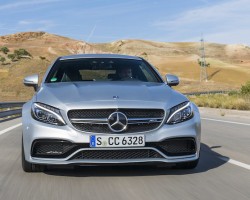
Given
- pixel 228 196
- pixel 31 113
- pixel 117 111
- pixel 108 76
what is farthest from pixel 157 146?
pixel 108 76

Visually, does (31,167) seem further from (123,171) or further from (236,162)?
(236,162)

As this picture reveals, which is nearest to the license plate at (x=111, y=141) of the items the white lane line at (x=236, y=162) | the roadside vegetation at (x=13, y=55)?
the white lane line at (x=236, y=162)

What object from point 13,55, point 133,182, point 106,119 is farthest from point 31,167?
point 13,55

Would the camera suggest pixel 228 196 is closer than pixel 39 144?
Yes

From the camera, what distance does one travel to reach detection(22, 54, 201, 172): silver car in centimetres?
621

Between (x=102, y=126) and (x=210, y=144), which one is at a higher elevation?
(x=102, y=126)

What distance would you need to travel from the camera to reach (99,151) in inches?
245

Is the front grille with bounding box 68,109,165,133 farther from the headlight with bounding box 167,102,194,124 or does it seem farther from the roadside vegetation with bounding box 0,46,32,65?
the roadside vegetation with bounding box 0,46,32,65

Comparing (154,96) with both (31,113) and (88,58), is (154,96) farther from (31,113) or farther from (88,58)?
(88,58)

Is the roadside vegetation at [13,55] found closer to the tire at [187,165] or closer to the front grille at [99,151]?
the tire at [187,165]

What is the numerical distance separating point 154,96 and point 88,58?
2094 millimetres

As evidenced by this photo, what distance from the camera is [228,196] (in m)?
5.49

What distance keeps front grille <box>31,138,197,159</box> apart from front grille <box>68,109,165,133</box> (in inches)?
8.1

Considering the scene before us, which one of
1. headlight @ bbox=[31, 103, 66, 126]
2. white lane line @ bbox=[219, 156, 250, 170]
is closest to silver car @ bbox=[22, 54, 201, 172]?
headlight @ bbox=[31, 103, 66, 126]
